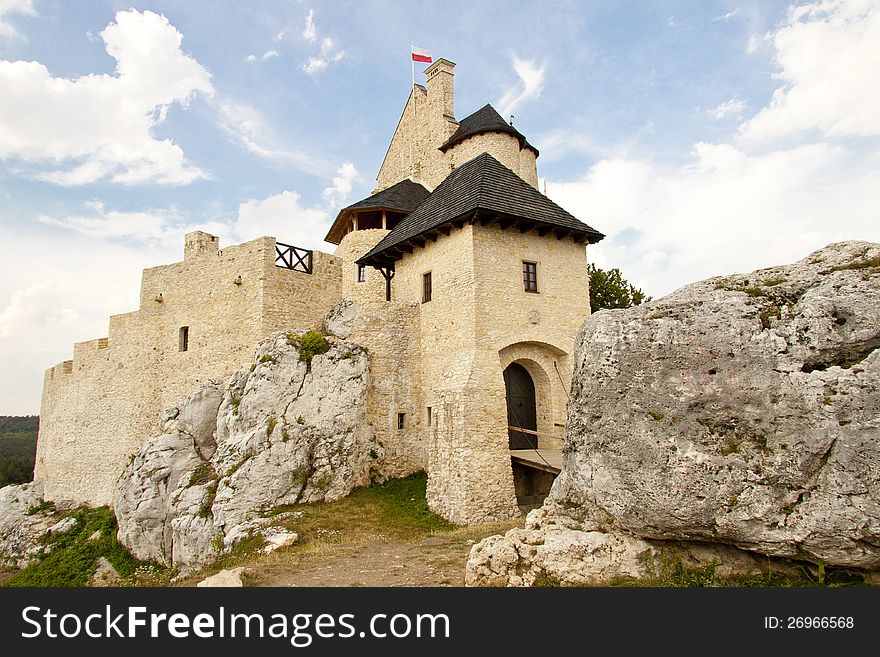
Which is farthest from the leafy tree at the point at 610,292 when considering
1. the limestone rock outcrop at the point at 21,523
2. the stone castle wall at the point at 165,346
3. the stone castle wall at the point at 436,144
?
the limestone rock outcrop at the point at 21,523

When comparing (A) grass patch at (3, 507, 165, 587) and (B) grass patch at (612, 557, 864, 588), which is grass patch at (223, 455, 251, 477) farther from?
(B) grass patch at (612, 557, 864, 588)

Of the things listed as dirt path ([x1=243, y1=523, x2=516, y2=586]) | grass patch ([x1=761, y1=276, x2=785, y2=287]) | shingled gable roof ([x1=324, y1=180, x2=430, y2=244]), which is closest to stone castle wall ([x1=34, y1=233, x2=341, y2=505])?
shingled gable roof ([x1=324, y1=180, x2=430, y2=244])

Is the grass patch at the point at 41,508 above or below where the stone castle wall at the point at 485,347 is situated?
below

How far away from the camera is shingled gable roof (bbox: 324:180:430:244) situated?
69.9ft

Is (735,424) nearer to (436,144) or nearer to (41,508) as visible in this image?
(436,144)

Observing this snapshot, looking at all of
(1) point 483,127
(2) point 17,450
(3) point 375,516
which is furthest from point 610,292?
(2) point 17,450

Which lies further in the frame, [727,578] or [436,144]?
[436,144]

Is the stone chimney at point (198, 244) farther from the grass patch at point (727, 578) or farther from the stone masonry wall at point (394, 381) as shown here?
the grass patch at point (727, 578)

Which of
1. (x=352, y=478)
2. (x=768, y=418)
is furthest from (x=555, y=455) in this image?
(x=768, y=418)

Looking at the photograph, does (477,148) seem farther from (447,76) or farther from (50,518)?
(50,518)

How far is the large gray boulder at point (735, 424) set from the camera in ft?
17.8

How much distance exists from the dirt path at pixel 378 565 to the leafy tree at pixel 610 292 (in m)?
13.9

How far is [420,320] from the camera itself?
16.7 meters

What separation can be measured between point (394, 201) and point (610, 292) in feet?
32.2
